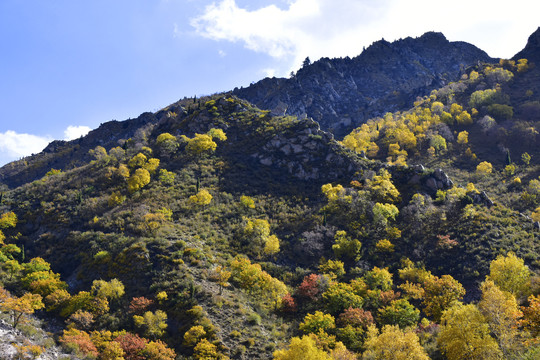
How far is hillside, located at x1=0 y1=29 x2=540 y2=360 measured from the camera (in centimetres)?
4034

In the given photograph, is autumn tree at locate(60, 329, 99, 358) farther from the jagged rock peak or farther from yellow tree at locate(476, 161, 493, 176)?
the jagged rock peak

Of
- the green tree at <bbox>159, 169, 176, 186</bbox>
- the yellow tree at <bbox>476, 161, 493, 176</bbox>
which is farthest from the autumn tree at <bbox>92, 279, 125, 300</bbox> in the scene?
the yellow tree at <bbox>476, 161, 493, 176</bbox>

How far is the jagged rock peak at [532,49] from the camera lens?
494 feet

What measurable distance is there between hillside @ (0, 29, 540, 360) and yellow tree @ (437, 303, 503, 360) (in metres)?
0.19

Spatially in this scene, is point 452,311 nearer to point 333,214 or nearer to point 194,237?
point 333,214

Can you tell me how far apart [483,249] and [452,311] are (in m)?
26.5

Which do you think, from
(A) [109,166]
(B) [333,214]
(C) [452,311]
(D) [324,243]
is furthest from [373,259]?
(A) [109,166]

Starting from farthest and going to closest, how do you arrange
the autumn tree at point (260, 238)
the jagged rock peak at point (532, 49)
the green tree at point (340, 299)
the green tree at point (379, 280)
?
the jagged rock peak at point (532, 49)
the autumn tree at point (260, 238)
the green tree at point (379, 280)
the green tree at point (340, 299)

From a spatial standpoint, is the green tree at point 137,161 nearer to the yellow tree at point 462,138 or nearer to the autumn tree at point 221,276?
the autumn tree at point 221,276

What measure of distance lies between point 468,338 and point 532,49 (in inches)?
7321

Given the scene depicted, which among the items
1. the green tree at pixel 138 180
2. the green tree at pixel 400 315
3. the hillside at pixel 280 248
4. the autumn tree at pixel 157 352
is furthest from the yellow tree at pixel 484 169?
the autumn tree at pixel 157 352

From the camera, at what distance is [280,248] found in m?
66.9

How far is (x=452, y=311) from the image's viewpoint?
38.6 meters

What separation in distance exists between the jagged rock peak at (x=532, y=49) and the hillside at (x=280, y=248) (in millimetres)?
57386
